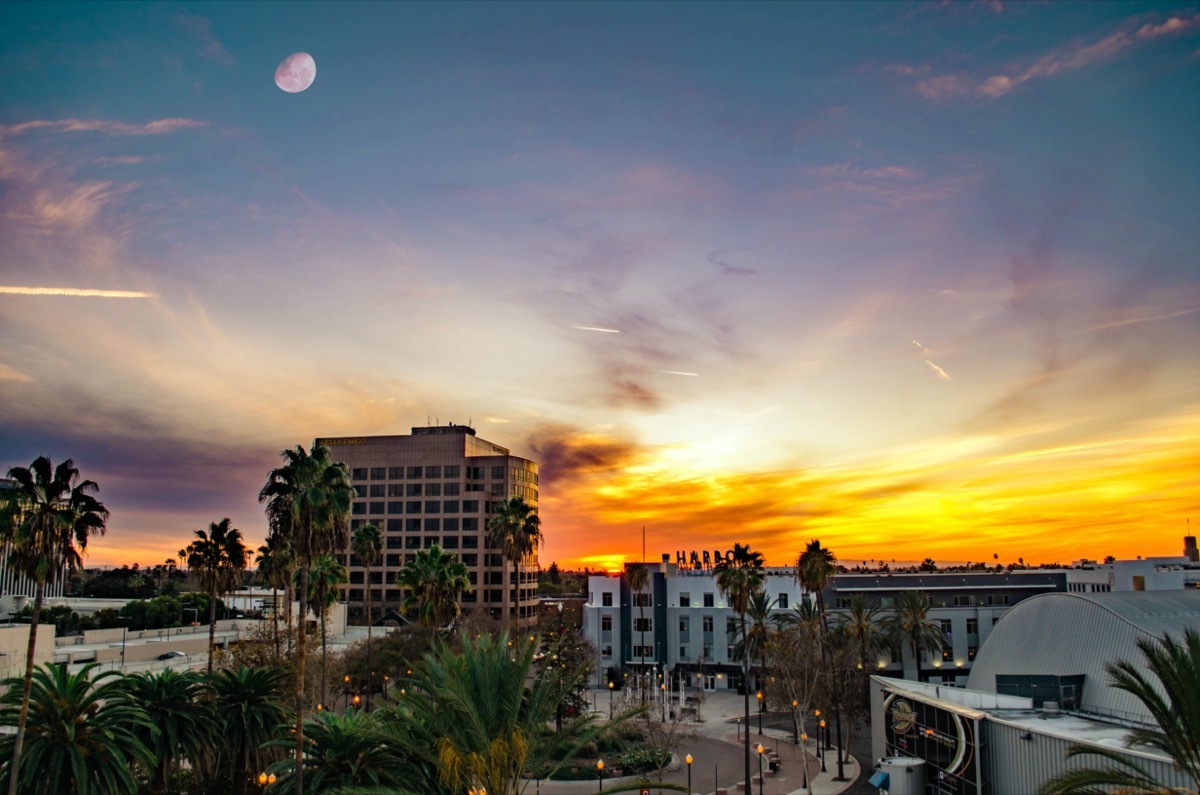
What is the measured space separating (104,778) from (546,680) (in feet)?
55.9

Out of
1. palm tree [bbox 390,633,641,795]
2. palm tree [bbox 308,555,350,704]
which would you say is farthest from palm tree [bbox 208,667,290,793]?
palm tree [bbox 308,555,350,704]

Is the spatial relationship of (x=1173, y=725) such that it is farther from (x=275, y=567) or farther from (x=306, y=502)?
(x=275, y=567)

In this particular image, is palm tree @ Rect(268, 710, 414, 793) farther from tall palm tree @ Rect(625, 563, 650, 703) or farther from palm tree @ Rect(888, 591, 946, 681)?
tall palm tree @ Rect(625, 563, 650, 703)

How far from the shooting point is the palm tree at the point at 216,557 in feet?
174

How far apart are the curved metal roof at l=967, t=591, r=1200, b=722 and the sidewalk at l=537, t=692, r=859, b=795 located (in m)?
11.9

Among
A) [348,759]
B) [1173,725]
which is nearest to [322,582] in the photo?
[348,759]

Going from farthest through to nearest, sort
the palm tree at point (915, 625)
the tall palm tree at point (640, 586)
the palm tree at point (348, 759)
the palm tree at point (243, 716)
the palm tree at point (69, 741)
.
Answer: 1. the tall palm tree at point (640, 586)
2. the palm tree at point (915, 625)
3. the palm tree at point (243, 716)
4. the palm tree at point (348, 759)
5. the palm tree at point (69, 741)

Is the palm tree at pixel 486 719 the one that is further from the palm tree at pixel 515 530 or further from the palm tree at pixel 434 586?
the palm tree at pixel 515 530

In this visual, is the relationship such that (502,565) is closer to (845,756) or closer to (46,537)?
(845,756)

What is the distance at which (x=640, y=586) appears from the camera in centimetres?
9256

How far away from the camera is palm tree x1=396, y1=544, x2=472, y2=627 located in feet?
207

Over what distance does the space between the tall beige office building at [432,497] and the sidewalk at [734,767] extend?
2845 inches

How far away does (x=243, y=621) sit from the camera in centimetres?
8106

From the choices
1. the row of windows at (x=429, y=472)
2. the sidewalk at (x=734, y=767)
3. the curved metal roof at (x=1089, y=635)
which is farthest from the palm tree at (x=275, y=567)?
the row of windows at (x=429, y=472)
